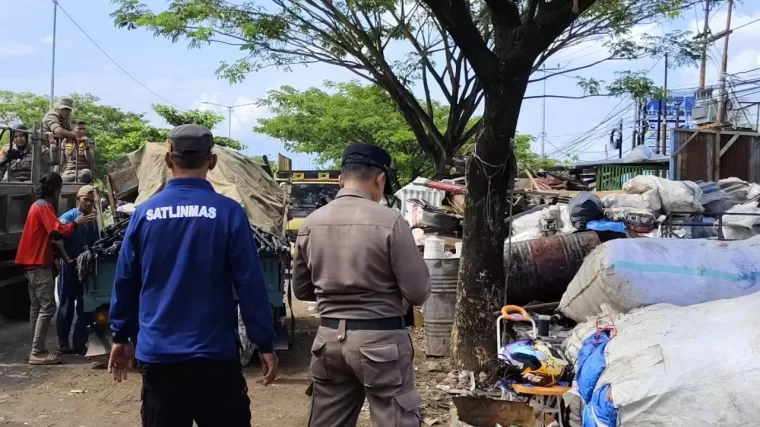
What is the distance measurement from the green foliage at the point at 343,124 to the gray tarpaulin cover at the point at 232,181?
14.9 m

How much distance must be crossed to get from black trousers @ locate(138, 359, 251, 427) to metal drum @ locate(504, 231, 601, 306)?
4.49m

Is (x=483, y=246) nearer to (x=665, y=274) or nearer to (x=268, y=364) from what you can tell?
(x=665, y=274)

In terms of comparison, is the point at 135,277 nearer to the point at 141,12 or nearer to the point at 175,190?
the point at 175,190

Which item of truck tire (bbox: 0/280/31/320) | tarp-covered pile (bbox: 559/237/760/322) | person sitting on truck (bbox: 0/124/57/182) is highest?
person sitting on truck (bbox: 0/124/57/182)

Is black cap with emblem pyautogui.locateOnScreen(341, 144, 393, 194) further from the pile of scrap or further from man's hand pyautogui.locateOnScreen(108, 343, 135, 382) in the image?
the pile of scrap

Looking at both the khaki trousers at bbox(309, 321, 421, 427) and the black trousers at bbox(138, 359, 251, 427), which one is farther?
the khaki trousers at bbox(309, 321, 421, 427)

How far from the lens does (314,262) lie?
337 centimetres

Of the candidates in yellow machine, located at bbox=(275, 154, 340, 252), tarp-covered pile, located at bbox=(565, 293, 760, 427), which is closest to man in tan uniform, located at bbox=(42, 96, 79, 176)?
yellow machine, located at bbox=(275, 154, 340, 252)

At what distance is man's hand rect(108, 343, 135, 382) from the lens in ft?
10.6

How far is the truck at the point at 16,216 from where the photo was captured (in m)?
8.80

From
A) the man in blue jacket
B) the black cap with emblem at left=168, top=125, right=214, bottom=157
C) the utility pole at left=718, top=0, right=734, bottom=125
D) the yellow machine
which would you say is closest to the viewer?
the man in blue jacket

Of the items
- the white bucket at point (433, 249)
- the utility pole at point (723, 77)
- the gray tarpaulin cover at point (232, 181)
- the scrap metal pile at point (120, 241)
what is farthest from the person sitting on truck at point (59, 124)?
the utility pole at point (723, 77)

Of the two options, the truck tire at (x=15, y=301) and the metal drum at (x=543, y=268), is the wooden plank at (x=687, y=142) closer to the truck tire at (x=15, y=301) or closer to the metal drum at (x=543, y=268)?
the metal drum at (x=543, y=268)

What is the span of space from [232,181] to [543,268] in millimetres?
3499
